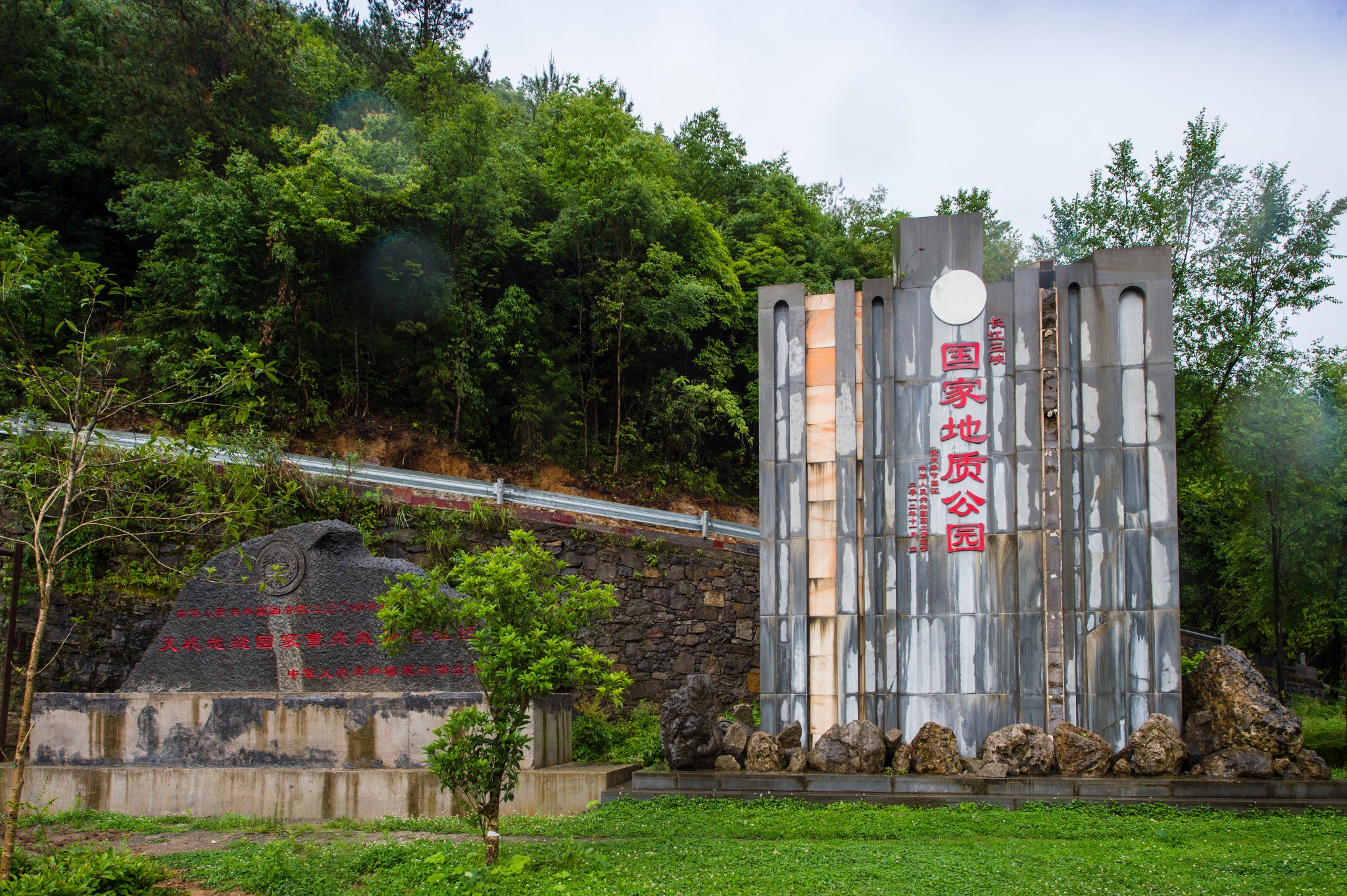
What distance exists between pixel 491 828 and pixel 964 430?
20.5ft

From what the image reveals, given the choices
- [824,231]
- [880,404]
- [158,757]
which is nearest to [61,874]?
[158,757]

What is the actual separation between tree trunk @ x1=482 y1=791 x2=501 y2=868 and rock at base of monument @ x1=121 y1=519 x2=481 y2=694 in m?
2.75

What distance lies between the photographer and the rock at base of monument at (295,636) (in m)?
9.27

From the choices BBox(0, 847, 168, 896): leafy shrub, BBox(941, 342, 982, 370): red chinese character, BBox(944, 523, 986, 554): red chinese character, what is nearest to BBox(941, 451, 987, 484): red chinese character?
BBox(944, 523, 986, 554): red chinese character

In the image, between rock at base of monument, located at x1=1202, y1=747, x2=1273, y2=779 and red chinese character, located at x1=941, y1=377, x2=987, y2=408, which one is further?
red chinese character, located at x1=941, y1=377, x2=987, y2=408

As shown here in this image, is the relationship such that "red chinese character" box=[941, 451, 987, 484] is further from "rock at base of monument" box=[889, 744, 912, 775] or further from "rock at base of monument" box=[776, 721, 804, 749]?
"rock at base of monument" box=[776, 721, 804, 749]

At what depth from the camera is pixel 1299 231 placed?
56.5 ft

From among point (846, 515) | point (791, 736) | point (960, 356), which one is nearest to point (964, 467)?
point (960, 356)

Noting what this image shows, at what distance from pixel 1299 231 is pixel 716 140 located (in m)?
13.4

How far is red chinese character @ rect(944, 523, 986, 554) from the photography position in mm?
10125

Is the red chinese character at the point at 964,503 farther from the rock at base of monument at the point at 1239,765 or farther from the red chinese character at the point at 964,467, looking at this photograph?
the rock at base of monument at the point at 1239,765

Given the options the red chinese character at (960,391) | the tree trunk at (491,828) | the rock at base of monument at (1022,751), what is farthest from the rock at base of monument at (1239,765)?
the tree trunk at (491,828)

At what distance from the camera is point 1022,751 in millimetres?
8977

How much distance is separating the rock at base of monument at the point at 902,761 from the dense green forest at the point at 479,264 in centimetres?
1060
